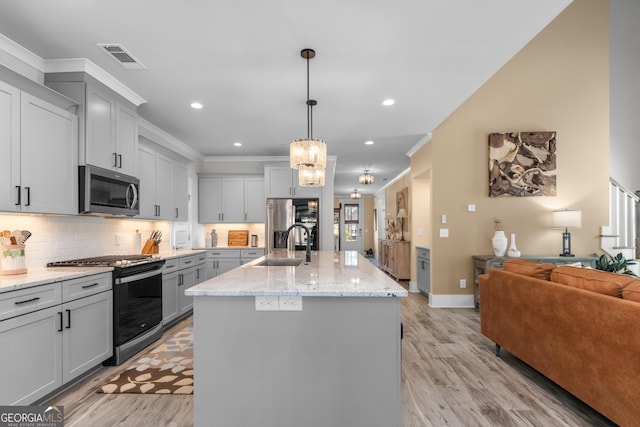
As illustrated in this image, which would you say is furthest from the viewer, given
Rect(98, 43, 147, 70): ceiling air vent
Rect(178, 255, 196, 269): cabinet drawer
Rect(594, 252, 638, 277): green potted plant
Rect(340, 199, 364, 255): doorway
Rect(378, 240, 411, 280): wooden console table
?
Rect(340, 199, 364, 255): doorway

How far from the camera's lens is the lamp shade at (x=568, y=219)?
4441 millimetres

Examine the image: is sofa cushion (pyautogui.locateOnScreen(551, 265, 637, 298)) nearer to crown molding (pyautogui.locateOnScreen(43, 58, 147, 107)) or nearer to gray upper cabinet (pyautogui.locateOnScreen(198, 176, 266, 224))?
crown molding (pyautogui.locateOnScreen(43, 58, 147, 107))

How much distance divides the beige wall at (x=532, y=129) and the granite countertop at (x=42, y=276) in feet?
13.8

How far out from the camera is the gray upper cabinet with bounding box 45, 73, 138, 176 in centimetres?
277

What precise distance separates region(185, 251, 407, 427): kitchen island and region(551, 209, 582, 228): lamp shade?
4.04 metres

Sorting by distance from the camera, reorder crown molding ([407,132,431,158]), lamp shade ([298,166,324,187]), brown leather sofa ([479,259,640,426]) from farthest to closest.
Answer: crown molding ([407,132,431,158]) < lamp shade ([298,166,324,187]) < brown leather sofa ([479,259,640,426])

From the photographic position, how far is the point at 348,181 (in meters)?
9.89

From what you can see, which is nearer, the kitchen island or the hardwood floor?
the kitchen island

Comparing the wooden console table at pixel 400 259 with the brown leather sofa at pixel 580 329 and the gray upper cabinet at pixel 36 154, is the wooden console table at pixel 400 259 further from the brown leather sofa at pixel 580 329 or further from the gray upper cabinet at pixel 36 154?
the gray upper cabinet at pixel 36 154

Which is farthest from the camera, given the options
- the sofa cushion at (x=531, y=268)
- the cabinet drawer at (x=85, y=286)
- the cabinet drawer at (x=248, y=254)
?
the cabinet drawer at (x=248, y=254)

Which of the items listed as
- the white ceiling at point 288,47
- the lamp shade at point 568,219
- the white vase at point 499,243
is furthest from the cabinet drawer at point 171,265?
the lamp shade at point 568,219

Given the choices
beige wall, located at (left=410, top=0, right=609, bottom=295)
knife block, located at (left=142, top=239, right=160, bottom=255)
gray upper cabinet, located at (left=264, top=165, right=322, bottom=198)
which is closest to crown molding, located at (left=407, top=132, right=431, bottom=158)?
beige wall, located at (left=410, top=0, right=609, bottom=295)

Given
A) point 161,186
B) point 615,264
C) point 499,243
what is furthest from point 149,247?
point 615,264

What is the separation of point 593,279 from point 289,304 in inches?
77.3
